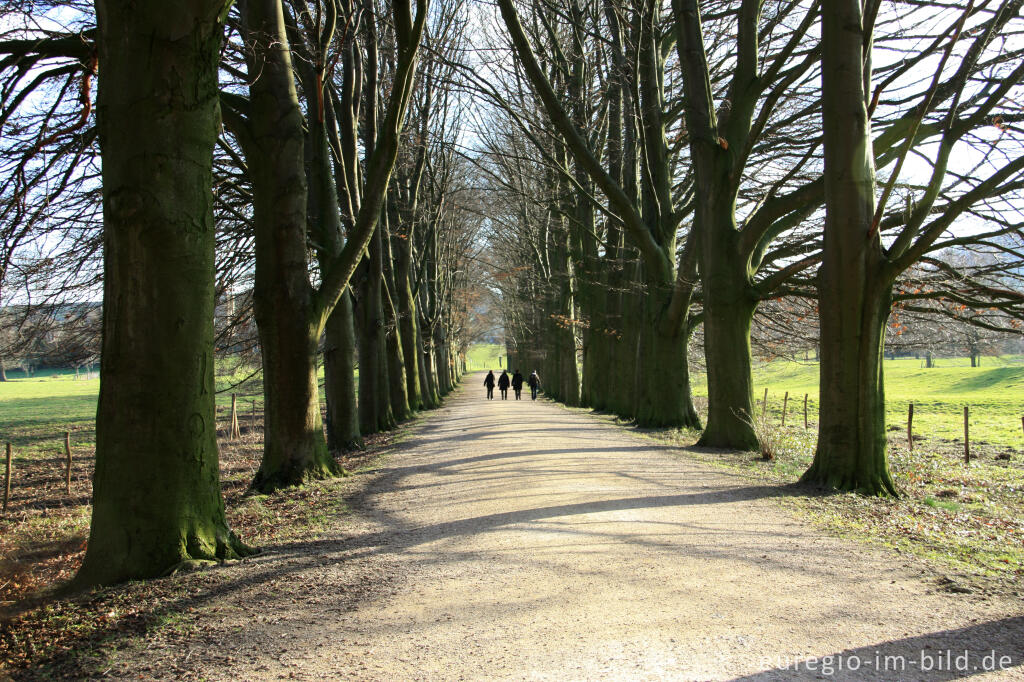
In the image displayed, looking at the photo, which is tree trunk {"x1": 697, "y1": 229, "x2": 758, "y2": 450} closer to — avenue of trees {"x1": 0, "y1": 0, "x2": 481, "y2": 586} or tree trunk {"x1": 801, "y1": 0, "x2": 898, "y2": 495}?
tree trunk {"x1": 801, "y1": 0, "x2": 898, "y2": 495}

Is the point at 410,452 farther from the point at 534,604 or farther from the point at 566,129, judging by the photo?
the point at 534,604

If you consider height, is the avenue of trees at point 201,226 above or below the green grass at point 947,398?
above

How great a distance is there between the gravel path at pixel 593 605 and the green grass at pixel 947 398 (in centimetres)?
981

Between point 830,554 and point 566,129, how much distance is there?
7.35 m

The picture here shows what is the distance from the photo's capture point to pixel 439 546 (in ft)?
18.2

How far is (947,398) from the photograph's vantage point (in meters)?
32.6

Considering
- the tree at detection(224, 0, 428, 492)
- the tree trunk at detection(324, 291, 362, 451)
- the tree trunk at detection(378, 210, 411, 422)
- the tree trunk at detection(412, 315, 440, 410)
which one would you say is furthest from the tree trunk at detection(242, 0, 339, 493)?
the tree trunk at detection(412, 315, 440, 410)

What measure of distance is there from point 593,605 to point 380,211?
304 inches

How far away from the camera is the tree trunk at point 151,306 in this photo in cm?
461

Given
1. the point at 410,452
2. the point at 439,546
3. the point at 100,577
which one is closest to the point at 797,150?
the point at 410,452

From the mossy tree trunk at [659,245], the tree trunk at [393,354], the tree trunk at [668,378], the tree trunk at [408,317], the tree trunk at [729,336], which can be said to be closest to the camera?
the tree trunk at [729,336]

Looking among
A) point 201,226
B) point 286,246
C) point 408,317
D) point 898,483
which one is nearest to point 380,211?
point 286,246

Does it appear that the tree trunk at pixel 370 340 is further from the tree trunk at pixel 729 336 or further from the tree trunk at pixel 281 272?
the tree trunk at pixel 729 336

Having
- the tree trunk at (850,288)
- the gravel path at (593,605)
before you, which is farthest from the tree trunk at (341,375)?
the tree trunk at (850,288)
